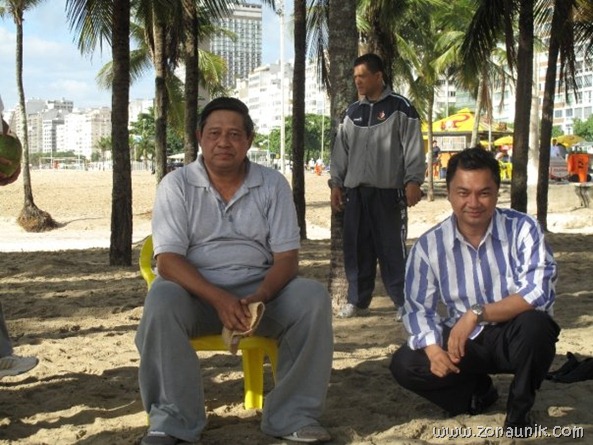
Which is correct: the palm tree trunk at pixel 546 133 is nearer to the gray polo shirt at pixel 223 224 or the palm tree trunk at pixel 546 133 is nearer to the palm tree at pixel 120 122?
the palm tree at pixel 120 122

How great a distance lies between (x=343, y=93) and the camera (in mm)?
6008

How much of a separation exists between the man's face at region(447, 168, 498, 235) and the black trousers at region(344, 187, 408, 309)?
7.12 feet

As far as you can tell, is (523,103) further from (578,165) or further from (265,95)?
(265,95)

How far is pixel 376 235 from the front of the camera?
17.8ft

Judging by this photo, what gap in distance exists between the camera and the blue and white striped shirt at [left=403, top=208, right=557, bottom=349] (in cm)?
314

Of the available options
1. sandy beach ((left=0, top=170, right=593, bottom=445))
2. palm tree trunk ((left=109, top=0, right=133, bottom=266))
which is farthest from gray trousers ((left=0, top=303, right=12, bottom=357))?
palm tree trunk ((left=109, top=0, right=133, bottom=266))

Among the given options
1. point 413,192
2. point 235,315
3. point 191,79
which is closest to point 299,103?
point 191,79

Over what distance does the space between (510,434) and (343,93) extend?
137 inches

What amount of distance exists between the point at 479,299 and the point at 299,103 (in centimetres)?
911

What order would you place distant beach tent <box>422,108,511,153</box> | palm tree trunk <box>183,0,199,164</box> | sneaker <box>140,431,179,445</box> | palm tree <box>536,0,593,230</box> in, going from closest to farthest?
1. sneaker <box>140,431,179,445</box>
2. palm tree <box>536,0,593,230</box>
3. palm tree trunk <box>183,0,199,164</box>
4. distant beach tent <box>422,108,511,153</box>

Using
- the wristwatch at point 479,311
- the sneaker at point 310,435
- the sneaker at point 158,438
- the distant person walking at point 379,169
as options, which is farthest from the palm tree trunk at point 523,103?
the sneaker at point 158,438

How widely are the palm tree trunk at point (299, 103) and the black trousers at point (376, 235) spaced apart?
608 cm

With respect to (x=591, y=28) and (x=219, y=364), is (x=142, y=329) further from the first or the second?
(x=591, y=28)

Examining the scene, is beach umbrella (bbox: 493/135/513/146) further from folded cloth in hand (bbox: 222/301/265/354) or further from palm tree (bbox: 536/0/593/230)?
folded cloth in hand (bbox: 222/301/265/354)
